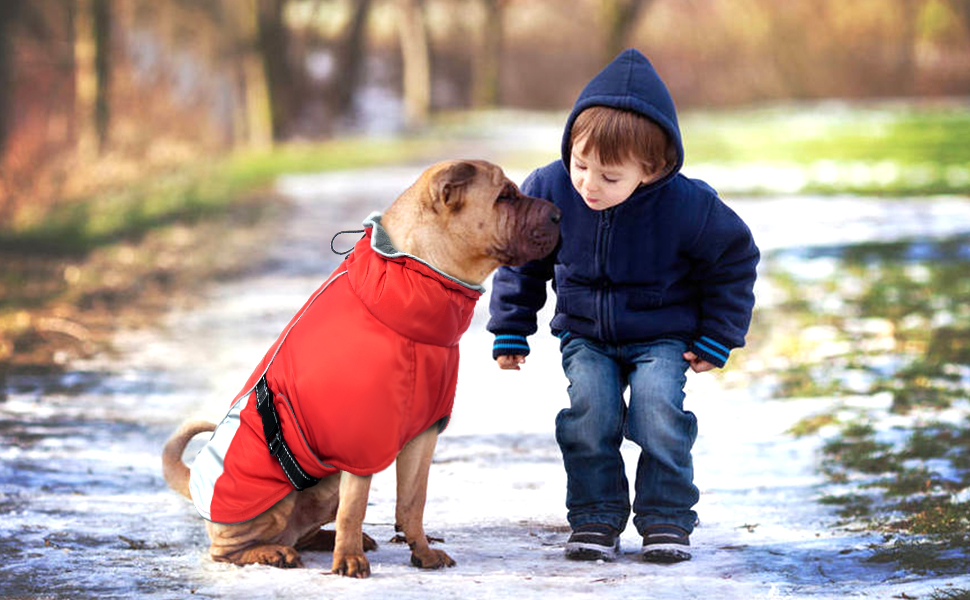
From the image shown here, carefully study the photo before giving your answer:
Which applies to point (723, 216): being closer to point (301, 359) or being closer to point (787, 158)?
point (301, 359)

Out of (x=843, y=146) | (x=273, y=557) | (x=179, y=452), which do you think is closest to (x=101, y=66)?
(x=843, y=146)

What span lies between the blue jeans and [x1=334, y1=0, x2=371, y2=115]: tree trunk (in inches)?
1094

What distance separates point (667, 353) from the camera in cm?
432

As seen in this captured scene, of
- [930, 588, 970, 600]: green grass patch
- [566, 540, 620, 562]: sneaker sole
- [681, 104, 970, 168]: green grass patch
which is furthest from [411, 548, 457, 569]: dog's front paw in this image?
[681, 104, 970, 168]: green grass patch

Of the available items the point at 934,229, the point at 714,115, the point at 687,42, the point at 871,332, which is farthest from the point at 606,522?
the point at 687,42

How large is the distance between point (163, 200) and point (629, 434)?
12.0 metres

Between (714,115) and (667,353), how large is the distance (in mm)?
27408

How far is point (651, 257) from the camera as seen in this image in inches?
168

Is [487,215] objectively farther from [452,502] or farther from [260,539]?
[452,502]

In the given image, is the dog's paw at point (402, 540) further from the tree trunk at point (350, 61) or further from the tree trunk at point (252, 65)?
the tree trunk at point (350, 61)

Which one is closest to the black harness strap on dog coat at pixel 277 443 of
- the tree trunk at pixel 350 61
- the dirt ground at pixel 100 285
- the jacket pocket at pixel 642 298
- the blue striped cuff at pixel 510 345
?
the blue striped cuff at pixel 510 345

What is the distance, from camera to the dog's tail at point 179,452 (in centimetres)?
414

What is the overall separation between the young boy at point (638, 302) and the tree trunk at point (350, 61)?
90.9ft

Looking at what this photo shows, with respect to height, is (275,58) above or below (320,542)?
above
